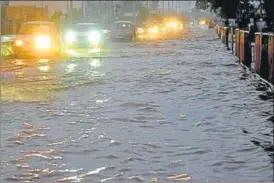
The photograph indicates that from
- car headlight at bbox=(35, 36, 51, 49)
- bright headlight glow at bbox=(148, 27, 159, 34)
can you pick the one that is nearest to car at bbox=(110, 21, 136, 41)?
car headlight at bbox=(35, 36, 51, 49)

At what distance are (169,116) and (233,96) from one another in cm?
319

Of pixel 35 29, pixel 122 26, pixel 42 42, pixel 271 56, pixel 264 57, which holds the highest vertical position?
pixel 35 29

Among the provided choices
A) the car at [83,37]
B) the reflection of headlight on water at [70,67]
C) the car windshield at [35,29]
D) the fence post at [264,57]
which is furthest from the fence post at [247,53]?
the car at [83,37]

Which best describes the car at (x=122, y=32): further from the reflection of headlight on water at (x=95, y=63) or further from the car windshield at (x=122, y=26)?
the reflection of headlight on water at (x=95, y=63)

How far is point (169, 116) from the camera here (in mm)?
11594

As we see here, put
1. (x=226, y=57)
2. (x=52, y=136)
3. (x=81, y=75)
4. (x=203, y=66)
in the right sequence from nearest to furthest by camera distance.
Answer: (x=52, y=136), (x=81, y=75), (x=203, y=66), (x=226, y=57)

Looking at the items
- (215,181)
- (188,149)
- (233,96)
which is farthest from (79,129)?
(233,96)

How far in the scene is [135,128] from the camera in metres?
10.4

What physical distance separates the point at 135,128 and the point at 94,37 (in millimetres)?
30307

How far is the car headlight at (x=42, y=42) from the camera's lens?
28.8 metres

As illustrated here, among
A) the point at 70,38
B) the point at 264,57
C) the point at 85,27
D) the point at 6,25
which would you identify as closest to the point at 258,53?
the point at 264,57

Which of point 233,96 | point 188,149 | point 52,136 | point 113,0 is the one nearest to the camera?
point 188,149

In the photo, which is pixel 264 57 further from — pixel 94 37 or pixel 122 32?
pixel 122 32

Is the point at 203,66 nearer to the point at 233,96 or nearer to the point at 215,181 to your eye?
the point at 233,96
